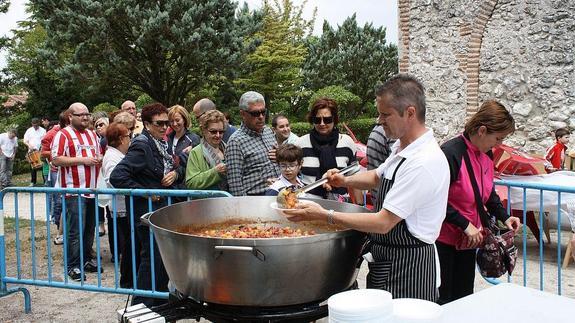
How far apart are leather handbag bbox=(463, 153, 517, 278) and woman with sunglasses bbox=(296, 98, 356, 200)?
1.38 metres

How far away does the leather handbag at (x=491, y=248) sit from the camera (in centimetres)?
322

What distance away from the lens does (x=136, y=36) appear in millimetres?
19500

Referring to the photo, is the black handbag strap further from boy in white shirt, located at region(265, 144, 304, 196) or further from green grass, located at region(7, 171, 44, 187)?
green grass, located at region(7, 171, 44, 187)

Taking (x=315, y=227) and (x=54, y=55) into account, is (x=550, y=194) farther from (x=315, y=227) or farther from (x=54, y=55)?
(x=54, y=55)

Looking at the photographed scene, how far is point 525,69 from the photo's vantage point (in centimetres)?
965

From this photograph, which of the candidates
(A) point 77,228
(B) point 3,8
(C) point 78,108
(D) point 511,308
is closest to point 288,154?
(D) point 511,308

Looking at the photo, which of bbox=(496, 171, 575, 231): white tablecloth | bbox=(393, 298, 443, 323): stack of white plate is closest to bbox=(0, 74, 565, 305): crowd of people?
bbox=(393, 298, 443, 323): stack of white plate

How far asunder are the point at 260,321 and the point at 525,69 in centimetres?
896

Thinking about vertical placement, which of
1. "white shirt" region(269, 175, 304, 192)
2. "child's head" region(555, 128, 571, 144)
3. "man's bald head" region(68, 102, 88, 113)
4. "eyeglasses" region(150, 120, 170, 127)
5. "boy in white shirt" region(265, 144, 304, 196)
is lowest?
"white shirt" region(269, 175, 304, 192)

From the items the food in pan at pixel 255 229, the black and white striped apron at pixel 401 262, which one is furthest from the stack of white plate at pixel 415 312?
the food in pan at pixel 255 229

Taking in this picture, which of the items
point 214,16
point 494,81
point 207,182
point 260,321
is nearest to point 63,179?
point 207,182

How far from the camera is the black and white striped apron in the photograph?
8.05 ft

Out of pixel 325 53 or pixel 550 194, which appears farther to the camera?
pixel 325 53

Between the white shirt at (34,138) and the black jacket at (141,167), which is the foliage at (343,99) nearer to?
the white shirt at (34,138)
